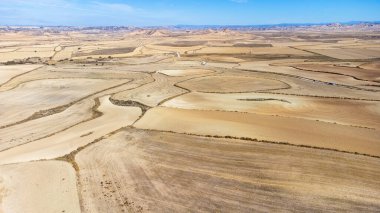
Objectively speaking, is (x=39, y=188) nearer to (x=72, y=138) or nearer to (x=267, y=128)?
(x=72, y=138)

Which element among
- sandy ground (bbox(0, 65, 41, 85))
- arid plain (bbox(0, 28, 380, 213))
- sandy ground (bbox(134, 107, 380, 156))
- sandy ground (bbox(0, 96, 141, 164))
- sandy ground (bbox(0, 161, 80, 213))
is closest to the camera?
sandy ground (bbox(0, 161, 80, 213))

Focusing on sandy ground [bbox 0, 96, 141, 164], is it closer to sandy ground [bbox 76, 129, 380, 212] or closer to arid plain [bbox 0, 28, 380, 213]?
arid plain [bbox 0, 28, 380, 213]

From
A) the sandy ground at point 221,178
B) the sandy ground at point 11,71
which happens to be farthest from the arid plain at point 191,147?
the sandy ground at point 11,71

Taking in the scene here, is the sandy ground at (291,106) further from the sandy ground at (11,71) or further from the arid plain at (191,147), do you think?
the sandy ground at (11,71)

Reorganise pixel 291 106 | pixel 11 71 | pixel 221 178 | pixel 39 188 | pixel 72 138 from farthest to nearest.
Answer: pixel 11 71, pixel 291 106, pixel 72 138, pixel 221 178, pixel 39 188

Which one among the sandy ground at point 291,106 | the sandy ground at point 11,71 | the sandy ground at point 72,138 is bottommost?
the sandy ground at point 72,138

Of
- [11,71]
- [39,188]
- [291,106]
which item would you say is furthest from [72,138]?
[11,71]

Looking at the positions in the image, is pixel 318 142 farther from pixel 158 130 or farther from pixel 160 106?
pixel 160 106

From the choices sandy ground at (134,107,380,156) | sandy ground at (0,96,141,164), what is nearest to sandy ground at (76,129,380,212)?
sandy ground at (134,107,380,156)
